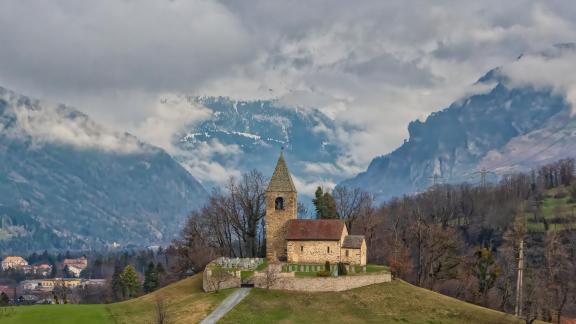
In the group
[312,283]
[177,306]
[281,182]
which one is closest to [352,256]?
[312,283]

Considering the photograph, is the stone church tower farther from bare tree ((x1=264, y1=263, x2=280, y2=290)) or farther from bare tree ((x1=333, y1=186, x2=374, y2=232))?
bare tree ((x1=333, y1=186, x2=374, y2=232))

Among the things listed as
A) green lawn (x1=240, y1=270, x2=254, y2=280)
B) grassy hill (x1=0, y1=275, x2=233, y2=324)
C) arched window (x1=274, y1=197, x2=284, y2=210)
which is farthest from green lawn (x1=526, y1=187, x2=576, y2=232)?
grassy hill (x1=0, y1=275, x2=233, y2=324)

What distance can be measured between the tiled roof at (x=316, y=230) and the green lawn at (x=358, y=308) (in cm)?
1114

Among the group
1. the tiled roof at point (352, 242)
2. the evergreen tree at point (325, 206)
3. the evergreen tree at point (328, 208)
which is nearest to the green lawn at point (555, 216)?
the evergreen tree at point (328, 208)

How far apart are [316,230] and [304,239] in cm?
189

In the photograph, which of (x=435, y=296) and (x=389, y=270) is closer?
(x=435, y=296)

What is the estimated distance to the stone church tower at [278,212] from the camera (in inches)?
3848

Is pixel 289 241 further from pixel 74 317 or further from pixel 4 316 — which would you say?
pixel 4 316

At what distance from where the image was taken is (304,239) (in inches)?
3718

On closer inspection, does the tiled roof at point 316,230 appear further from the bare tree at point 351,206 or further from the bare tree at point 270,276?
the bare tree at point 351,206

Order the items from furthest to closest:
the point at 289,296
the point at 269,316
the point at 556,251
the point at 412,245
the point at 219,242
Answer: the point at 412,245
the point at 219,242
the point at 556,251
the point at 289,296
the point at 269,316

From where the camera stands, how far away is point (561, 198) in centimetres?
19875

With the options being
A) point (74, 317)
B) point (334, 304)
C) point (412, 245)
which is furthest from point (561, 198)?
point (74, 317)

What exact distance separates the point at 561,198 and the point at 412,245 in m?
88.3
